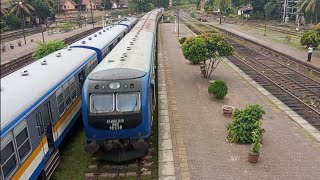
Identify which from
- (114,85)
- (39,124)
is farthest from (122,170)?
(39,124)

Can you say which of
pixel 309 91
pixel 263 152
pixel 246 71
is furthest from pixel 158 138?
pixel 246 71

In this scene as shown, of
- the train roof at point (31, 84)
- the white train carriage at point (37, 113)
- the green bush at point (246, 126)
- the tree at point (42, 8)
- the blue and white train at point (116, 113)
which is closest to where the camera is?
the white train carriage at point (37, 113)

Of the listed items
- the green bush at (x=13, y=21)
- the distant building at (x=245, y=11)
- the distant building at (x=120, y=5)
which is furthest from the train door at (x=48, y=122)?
the distant building at (x=120, y=5)

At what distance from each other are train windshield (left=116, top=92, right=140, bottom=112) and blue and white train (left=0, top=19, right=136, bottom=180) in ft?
7.21

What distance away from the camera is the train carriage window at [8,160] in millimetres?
7504

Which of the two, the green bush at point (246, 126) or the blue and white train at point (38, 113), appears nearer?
the blue and white train at point (38, 113)

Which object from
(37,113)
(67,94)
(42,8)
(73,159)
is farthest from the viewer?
(42,8)

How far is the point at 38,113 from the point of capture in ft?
31.1

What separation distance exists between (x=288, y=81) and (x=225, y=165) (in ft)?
41.9

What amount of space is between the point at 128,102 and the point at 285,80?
1473 cm

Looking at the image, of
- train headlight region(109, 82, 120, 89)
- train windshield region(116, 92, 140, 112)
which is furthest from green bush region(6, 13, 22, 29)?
train windshield region(116, 92, 140, 112)

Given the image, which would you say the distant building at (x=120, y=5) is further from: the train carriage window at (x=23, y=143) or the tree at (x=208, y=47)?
the train carriage window at (x=23, y=143)

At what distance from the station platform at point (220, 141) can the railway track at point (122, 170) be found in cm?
48

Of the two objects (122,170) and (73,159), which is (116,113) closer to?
(122,170)
